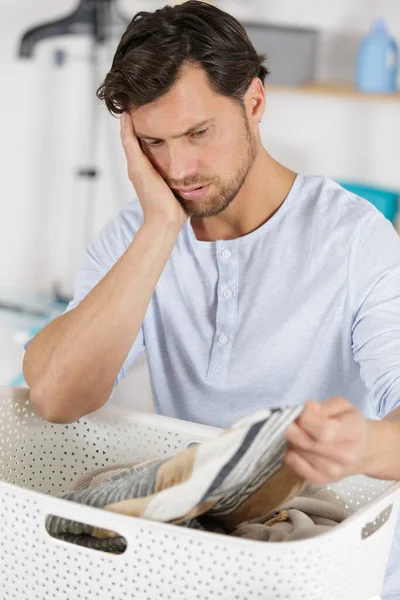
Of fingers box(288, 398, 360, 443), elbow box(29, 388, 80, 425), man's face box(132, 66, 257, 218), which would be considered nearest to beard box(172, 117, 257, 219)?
man's face box(132, 66, 257, 218)

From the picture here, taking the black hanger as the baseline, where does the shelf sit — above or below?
below

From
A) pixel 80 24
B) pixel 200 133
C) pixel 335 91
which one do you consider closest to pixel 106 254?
pixel 200 133

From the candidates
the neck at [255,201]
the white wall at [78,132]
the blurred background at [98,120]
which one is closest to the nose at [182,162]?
the neck at [255,201]

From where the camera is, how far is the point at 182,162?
4.25ft

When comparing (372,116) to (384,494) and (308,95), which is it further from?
(384,494)

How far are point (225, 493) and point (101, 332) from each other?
0.45 m

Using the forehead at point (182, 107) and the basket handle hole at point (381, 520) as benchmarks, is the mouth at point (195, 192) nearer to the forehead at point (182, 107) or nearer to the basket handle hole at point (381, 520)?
the forehead at point (182, 107)

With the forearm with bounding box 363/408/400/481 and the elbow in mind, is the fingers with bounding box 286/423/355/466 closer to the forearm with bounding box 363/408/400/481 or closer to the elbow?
the forearm with bounding box 363/408/400/481

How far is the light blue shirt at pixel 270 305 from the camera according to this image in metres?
1.33

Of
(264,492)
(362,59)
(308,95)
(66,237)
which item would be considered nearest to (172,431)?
(264,492)

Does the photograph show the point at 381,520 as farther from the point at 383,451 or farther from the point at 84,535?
the point at 84,535

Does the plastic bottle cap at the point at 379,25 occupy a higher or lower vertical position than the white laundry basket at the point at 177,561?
higher

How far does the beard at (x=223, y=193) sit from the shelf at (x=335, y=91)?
1.19m

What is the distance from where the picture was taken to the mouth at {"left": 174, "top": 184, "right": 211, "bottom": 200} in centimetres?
133
